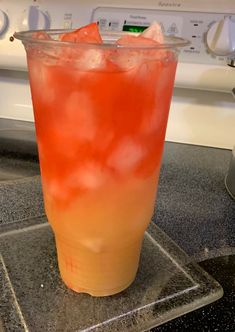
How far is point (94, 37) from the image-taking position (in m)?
0.33

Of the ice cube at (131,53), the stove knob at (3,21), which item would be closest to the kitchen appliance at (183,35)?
the stove knob at (3,21)

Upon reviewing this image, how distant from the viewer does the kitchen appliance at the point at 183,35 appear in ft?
2.29

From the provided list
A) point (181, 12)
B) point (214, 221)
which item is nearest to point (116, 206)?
point (214, 221)

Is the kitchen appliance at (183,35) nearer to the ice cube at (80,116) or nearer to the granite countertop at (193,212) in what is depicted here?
the granite countertop at (193,212)

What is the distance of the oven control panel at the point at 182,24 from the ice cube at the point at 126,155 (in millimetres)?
401

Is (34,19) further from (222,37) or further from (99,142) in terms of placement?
(99,142)

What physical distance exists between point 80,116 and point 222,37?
0.43 meters

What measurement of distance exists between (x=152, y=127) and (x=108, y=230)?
0.36 feet

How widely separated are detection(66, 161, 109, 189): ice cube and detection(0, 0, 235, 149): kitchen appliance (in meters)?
0.39

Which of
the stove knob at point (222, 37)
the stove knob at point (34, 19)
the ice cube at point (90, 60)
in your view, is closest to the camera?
the ice cube at point (90, 60)

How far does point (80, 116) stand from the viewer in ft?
1.07

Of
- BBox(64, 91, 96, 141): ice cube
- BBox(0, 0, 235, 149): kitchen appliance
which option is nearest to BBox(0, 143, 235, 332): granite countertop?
BBox(0, 0, 235, 149): kitchen appliance

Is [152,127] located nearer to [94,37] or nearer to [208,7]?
[94,37]

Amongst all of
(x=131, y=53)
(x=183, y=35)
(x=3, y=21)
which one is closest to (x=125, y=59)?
(x=131, y=53)
